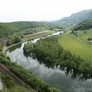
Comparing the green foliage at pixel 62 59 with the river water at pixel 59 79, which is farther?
the green foliage at pixel 62 59

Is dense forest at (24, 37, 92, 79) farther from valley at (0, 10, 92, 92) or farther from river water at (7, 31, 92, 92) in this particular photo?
river water at (7, 31, 92, 92)

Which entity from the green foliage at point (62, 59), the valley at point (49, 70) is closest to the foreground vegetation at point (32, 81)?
the valley at point (49, 70)

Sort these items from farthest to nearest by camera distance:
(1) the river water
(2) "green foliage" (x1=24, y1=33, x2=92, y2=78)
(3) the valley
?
(2) "green foliage" (x1=24, y1=33, x2=92, y2=78) < (1) the river water < (3) the valley

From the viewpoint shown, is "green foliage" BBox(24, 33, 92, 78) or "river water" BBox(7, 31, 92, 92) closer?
"river water" BBox(7, 31, 92, 92)

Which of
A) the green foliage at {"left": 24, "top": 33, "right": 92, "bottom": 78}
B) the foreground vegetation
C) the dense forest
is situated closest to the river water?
the dense forest

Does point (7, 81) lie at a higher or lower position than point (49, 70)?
higher

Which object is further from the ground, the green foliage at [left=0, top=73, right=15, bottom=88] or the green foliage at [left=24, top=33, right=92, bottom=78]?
the green foliage at [left=0, top=73, right=15, bottom=88]

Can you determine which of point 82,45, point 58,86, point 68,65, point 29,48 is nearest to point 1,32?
point 29,48

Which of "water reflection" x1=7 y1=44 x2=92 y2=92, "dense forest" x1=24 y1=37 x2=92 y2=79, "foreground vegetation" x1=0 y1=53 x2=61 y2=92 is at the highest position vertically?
"foreground vegetation" x1=0 y1=53 x2=61 y2=92

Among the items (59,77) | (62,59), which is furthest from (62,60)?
(59,77)

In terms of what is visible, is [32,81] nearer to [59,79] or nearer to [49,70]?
[59,79]

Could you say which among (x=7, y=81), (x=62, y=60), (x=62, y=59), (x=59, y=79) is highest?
(x=7, y=81)

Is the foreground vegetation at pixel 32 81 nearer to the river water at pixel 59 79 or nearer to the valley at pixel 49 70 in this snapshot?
the valley at pixel 49 70
